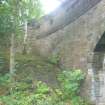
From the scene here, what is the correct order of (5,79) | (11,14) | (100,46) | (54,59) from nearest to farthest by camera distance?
(5,79) < (100,46) < (11,14) < (54,59)

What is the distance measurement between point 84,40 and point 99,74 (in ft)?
4.74

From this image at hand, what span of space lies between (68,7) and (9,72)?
152 inches

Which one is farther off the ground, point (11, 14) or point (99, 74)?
point (11, 14)

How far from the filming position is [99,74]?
38.8 feet

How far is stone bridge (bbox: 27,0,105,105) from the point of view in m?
11.7

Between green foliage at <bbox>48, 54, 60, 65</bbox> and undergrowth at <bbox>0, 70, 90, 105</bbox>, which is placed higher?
green foliage at <bbox>48, 54, 60, 65</bbox>

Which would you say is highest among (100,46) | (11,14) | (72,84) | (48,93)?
(11,14)

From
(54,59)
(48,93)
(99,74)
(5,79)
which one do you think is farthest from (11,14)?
(99,74)

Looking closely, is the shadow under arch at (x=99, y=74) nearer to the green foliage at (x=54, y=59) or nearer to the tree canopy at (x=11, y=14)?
the green foliage at (x=54, y=59)

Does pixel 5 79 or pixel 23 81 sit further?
pixel 23 81

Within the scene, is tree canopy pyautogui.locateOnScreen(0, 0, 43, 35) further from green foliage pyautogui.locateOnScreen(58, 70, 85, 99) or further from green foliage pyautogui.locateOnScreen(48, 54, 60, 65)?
green foliage pyautogui.locateOnScreen(58, 70, 85, 99)

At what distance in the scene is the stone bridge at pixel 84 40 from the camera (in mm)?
11695

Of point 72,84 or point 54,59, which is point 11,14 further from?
point 72,84

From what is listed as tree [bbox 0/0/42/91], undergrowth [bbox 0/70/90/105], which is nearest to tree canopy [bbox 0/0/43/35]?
tree [bbox 0/0/42/91]
